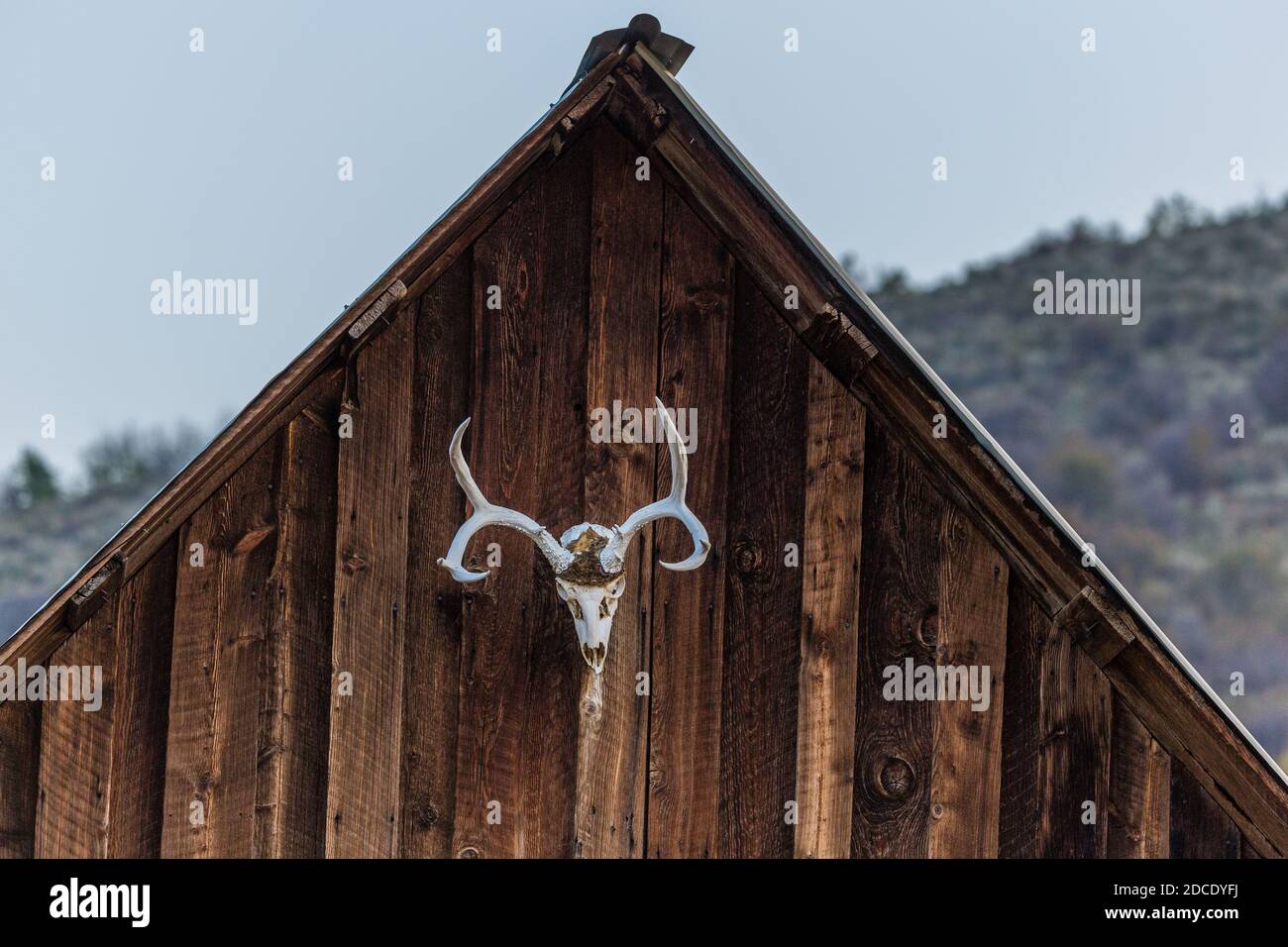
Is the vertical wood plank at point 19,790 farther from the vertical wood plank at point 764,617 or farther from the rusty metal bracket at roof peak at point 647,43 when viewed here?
the rusty metal bracket at roof peak at point 647,43

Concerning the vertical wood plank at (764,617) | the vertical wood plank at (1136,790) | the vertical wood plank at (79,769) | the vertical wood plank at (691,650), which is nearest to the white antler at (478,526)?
the vertical wood plank at (691,650)

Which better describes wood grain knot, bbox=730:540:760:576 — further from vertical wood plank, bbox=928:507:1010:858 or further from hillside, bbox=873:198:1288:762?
hillside, bbox=873:198:1288:762

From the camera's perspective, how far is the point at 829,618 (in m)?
4.37

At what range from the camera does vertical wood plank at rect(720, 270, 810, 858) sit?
4.37 m

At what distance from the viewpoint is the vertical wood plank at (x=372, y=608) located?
438 cm

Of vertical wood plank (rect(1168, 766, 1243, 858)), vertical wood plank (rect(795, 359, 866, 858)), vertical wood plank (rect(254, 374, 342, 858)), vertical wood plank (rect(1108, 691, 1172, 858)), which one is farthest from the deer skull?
vertical wood plank (rect(1168, 766, 1243, 858))

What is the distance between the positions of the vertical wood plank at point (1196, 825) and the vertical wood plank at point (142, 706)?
12.0 feet

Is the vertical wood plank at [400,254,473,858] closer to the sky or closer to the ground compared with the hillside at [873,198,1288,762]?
closer to the ground

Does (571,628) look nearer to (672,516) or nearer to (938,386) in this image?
(672,516)

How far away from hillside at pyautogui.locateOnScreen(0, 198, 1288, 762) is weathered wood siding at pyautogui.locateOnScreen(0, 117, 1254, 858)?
78.9 ft

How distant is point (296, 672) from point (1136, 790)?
10.1 feet

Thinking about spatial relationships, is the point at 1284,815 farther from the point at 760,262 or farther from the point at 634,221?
the point at 634,221

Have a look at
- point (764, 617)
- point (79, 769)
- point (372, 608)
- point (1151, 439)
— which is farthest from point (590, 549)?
point (1151, 439)

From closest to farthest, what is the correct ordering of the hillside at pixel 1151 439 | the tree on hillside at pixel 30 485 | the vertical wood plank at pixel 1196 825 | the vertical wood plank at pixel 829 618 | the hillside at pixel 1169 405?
the vertical wood plank at pixel 1196 825 → the vertical wood plank at pixel 829 618 → the hillside at pixel 1151 439 → the hillside at pixel 1169 405 → the tree on hillside at pixel 30 485
